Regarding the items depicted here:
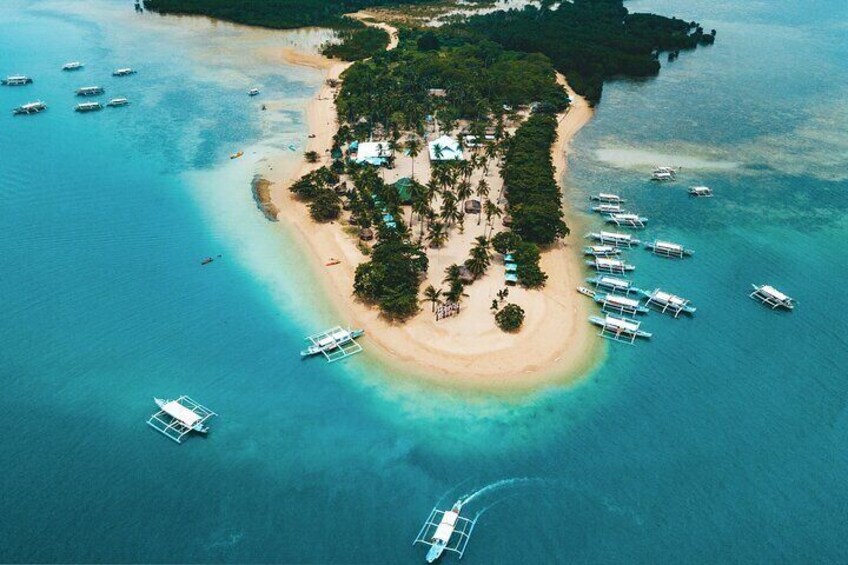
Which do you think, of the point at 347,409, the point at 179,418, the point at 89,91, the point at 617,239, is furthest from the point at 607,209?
the point at 89,91

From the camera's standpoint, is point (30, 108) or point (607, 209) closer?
point (607, 209)

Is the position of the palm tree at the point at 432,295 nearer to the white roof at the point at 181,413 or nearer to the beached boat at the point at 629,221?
the white roof at the point at 181,413

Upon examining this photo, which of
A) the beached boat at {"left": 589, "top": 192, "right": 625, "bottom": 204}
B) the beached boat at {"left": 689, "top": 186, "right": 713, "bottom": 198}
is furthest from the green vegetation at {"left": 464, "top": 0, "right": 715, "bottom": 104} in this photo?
the beached boat at {"left": 589, "top": 192, "right": 625, "bottom": 204}

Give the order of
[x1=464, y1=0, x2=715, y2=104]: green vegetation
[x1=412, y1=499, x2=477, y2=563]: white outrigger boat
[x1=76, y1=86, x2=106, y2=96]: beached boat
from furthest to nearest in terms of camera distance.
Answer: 1. [x1=464, y1=0, x2=715, y2=104]: green vegetation
2. [x1=76, y1=86, x2=106, y2=96]: beached boat
3. [x1=412, y1=499, x2=477, y2=563]: white outrigger boat

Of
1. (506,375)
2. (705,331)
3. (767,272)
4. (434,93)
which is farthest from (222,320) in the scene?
(434,93)

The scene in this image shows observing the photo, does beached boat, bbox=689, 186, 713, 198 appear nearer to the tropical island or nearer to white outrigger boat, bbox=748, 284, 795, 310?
the tropical island

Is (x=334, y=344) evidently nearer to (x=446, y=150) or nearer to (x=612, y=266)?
(x=612, y=266)
